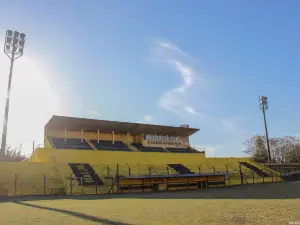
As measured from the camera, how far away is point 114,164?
35.9 metres

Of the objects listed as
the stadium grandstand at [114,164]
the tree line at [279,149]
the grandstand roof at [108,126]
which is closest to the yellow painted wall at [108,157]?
the stadium grandstand at [114,164]

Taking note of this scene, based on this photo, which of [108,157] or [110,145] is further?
[110,145]

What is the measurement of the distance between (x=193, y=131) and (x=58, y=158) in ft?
83.5

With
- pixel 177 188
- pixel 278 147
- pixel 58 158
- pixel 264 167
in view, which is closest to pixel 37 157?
pixel 58 158

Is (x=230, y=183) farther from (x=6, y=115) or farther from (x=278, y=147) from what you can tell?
(x=278, y=147)

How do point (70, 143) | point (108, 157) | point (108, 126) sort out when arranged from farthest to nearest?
point (108, 126) < point (70, 143) < point (108, 157)

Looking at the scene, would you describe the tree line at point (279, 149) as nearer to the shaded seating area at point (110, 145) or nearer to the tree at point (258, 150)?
the tree at point (258, 150)

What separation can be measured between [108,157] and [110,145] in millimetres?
5599

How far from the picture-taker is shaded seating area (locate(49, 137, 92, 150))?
1472 inches

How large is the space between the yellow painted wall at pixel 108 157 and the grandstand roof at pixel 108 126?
5734 mm

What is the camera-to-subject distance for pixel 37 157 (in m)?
33.4

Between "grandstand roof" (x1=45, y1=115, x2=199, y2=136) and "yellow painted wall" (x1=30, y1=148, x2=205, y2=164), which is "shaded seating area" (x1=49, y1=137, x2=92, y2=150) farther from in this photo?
"yellow painted wall" (x1=30, y1=148, x2=205, y2=164)

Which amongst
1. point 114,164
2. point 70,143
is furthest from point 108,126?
point 114,164

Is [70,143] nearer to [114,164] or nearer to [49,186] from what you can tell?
[114,164]
